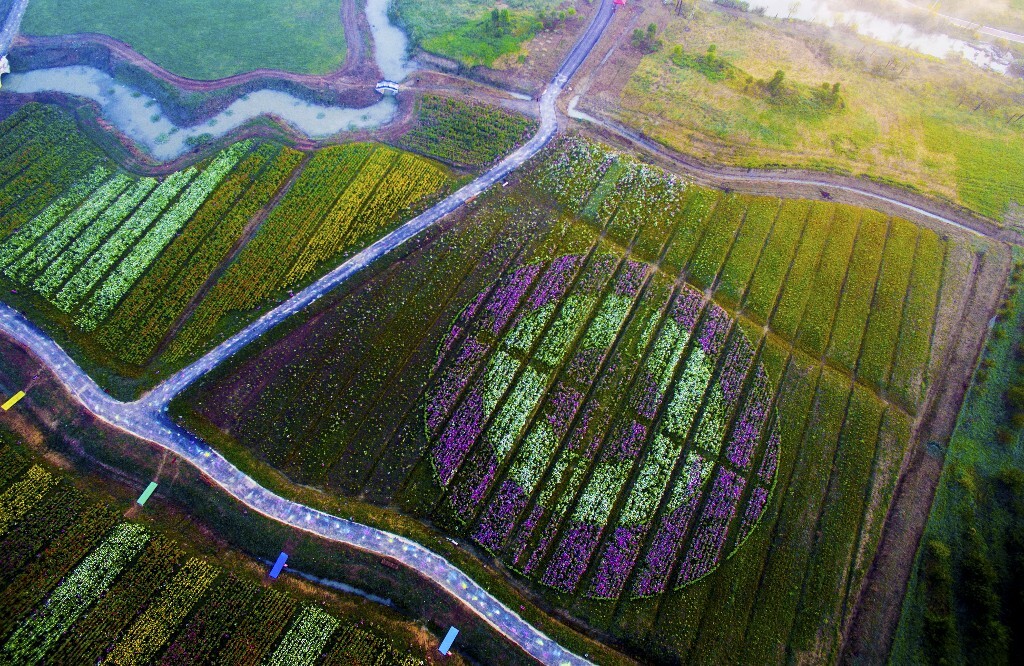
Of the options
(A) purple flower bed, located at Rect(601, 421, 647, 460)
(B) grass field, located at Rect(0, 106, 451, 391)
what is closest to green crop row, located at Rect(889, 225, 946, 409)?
(A) purple flower bed, located at Rect(601, 421, 647, 460)

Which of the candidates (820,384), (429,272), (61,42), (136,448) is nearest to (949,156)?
(820,384)

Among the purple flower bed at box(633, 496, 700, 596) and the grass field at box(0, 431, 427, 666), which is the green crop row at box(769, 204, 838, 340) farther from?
the grass field at box(0, 431, 427, 666)

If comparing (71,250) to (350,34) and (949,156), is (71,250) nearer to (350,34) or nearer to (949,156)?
(350,34)

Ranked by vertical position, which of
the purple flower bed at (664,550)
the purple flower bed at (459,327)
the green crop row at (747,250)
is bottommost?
the purple flower bed at (664,550)

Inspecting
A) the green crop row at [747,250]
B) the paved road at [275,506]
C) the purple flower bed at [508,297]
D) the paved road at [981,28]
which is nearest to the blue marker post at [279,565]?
the paved road at [275,506]

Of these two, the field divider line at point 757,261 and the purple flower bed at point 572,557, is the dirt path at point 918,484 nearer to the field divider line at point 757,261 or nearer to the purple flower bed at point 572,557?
the field divider line at point 757,261
